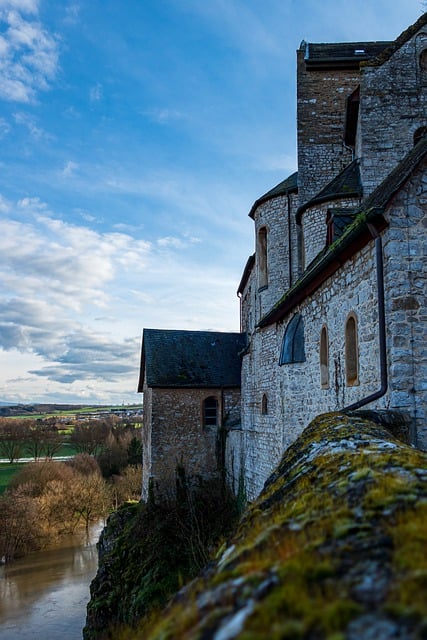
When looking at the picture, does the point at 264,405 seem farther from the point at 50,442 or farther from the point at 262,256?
the point at 50,442

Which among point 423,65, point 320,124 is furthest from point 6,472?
point 423,65

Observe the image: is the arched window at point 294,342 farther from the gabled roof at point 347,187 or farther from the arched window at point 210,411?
the arched window at point 210,411

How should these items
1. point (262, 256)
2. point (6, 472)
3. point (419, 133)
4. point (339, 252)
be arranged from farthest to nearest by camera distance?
point (6, 472), point (262, 256), point (419, 133), point (339, 252)

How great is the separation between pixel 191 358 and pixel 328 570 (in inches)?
903

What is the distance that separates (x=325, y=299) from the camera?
10.0m

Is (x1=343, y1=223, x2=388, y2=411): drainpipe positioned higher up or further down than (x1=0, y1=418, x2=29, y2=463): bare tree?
higher up

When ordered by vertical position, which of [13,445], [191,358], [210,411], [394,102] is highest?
[394,102]

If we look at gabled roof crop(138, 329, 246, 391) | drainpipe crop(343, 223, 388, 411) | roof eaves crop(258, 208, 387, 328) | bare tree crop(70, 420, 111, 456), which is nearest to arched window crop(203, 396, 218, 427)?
gabled roof crop(138, 329, 246, 391)

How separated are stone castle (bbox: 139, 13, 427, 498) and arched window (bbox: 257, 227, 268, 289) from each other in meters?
0.04

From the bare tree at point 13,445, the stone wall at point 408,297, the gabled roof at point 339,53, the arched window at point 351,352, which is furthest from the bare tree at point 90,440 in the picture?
the stone wall at point 408,297

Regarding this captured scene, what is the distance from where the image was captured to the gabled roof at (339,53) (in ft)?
61.0

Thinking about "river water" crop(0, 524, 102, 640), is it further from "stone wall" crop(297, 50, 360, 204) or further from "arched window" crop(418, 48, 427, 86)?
"arched window" crop(418, 48, 427, 86)

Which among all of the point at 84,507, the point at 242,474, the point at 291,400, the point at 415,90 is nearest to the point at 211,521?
the point at 242,474

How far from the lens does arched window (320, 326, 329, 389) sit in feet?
33.3
